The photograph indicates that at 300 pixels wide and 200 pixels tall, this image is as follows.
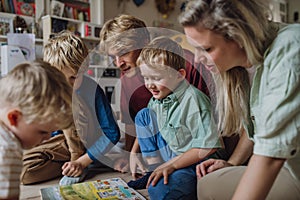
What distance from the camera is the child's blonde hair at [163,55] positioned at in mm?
1102

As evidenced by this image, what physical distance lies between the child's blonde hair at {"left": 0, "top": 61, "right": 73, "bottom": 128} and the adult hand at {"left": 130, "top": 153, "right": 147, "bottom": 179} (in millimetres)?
666

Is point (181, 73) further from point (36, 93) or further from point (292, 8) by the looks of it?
point (292, 8)

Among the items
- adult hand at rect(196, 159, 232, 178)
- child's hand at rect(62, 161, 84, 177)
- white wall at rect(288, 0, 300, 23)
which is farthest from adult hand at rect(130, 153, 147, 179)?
white wall at rect(288, 0, 300, 23)

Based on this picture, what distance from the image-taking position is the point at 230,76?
0.86 m

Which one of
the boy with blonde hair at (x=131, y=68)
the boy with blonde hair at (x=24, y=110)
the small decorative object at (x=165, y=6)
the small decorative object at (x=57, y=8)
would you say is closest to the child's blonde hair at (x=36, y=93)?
the boy with blonde hair at (x=24, y=110)

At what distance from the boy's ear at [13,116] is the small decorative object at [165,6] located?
3.31 m

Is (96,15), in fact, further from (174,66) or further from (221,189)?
(221,189)

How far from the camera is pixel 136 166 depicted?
1.33 m

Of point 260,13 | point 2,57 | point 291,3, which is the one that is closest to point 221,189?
point 260,13

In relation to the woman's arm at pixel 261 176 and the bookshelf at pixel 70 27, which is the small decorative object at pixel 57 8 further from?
the woman's arm at pixel 261 176

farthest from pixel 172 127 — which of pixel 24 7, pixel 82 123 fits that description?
pixel 24 7

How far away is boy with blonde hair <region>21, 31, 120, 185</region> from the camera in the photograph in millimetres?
A: 1252

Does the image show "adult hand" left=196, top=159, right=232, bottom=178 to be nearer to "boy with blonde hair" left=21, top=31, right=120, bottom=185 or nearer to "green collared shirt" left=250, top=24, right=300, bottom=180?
"green collared shirt" left=250, top=24, right=300, bottom=180

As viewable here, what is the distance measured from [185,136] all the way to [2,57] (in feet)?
6.30
